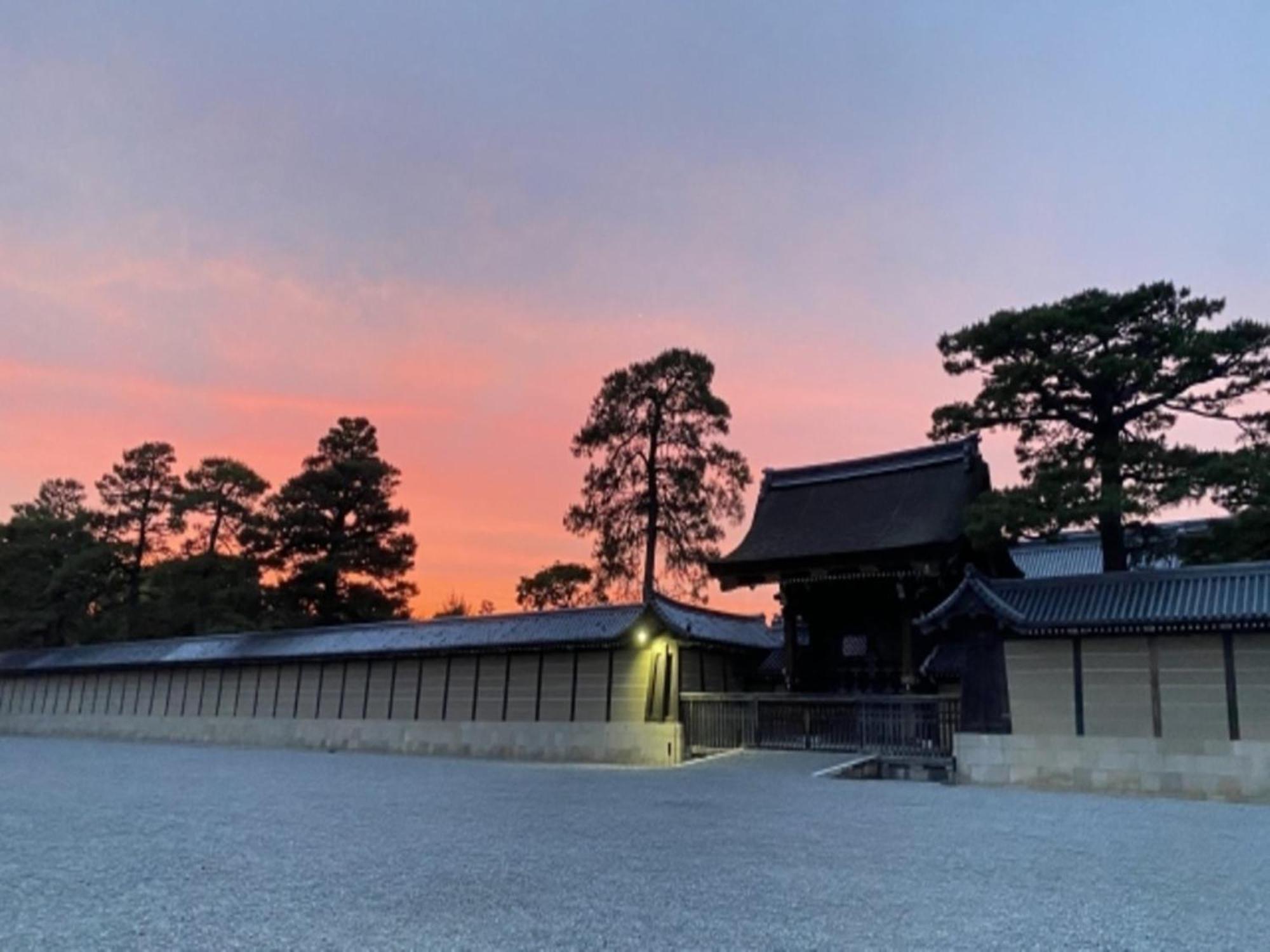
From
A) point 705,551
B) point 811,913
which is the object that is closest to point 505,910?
point 811,913

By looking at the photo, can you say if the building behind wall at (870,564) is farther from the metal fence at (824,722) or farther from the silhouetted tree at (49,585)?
the silhouetted tree at (49,585)

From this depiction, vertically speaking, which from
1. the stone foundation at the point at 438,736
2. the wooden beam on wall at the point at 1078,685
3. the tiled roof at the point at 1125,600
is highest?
the tiled roof at the point at 1125,600

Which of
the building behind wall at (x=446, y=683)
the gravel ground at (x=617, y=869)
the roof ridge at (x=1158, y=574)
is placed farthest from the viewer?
the building behind wall at (x=446, y=683)

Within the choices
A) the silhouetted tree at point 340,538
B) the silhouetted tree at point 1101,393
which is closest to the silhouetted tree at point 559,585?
the silhouetted tree at point 340,538

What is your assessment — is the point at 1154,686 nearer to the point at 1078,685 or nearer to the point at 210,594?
the point at 1078,685

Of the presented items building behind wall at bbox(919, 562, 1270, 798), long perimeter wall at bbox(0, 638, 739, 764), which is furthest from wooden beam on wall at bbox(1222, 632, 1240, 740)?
long perimeter wall at bbox(0, 638, 739, 764)

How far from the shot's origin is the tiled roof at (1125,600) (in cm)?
1369

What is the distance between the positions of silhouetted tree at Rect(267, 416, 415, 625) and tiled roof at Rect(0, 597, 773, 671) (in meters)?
4.67

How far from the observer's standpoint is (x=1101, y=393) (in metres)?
17.9

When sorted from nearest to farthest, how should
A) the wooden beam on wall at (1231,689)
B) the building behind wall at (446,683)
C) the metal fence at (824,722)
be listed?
1. the wooden beam on wall at (1231,689)
2. the metal fence at (824,722)
3. the building behind wall at (446,683)

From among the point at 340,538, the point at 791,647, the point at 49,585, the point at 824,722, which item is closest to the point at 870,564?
the point at 791,647

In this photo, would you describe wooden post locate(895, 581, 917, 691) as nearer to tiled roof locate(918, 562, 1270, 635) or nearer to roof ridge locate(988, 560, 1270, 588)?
roof ridge locate(988, 560, 1270, 588)

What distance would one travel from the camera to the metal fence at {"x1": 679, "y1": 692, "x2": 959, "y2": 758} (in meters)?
16.9

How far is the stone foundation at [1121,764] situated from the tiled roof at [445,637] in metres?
8.01
